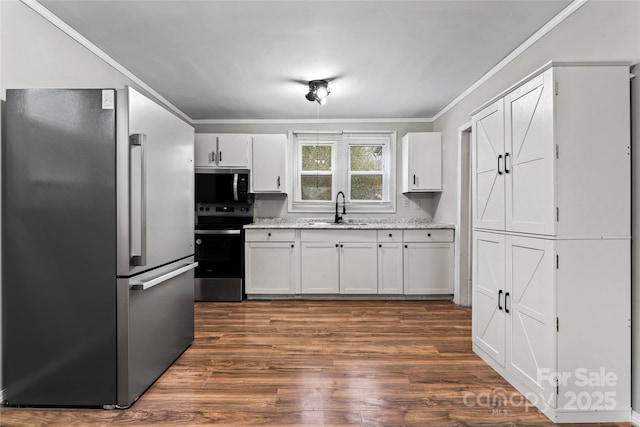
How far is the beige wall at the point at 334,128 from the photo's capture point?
4949mm

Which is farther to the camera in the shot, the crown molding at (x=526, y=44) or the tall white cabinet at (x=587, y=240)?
the crown molding at (x=526, y=44)

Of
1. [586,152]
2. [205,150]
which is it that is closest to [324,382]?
[586,152]

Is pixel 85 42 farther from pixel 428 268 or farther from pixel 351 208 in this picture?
pixel 428 268

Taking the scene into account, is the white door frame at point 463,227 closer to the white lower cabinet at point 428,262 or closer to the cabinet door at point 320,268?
the white lower cabinet at point 428,262

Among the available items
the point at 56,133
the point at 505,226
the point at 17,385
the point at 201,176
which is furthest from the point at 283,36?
the point at 17,385

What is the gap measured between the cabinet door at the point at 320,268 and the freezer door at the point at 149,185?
77.0 inches

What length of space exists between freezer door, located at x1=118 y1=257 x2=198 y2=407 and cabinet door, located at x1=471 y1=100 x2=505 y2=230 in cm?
229

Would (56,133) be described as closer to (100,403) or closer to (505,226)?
(100,403)

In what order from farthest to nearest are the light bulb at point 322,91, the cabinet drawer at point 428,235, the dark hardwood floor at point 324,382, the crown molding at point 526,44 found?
the cabinet drawer at point 428,235
the light bulb at point 322,91
the crown molding at point 526,44
the dark hardwood floor at point 324,382

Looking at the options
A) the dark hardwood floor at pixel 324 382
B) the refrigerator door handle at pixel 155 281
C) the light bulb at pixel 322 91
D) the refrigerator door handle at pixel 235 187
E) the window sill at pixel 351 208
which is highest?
the light bulb at pixel 322 91

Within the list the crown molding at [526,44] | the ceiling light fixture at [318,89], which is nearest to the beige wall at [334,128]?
the crown molding at [526,44]

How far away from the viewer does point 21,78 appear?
2.03 metres

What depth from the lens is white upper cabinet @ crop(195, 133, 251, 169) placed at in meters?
4.53

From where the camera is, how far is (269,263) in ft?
14.3
